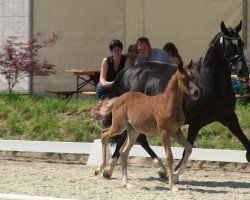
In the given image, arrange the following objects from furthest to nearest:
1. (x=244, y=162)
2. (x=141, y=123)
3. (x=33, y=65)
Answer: (x=33, y=65), (x=244, y=162), (x=141, y=123)

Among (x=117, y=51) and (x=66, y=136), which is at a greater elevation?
(x=117, y=51)

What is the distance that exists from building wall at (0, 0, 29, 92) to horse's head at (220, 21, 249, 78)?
8972mm

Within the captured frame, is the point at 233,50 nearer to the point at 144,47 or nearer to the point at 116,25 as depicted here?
the point at 144,47

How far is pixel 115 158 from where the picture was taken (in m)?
11.0

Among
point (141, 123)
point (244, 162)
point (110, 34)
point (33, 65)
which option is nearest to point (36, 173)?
point (141, 123)

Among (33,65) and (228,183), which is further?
(33,65)

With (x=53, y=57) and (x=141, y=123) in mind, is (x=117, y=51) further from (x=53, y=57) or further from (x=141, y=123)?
(x=53, y=57)

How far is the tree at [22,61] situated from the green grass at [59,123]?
2.90 feet

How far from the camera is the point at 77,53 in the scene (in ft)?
60.8

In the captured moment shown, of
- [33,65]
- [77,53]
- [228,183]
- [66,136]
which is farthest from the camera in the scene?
[77,53]

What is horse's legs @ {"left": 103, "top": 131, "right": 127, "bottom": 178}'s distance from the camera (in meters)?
10.9

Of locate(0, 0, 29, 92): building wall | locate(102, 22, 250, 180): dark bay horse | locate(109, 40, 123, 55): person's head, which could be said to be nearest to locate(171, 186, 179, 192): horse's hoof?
locate(102, 22, 250, 180): dark bay horse

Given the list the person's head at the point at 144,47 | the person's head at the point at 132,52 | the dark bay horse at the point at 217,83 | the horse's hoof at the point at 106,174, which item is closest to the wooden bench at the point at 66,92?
the person's head at the point at 132,52

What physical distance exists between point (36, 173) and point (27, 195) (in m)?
2.25
